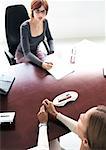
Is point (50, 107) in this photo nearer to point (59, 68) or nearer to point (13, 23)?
point (59, 68)

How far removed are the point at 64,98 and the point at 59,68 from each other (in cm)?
41

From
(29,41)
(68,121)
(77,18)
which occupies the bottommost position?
(77,18)

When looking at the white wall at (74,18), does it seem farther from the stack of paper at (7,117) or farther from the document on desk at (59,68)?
the stack of paper at (7,117)

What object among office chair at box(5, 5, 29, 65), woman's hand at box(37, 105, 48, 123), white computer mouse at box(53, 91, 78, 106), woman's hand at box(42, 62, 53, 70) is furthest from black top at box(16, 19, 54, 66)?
woman's hand at box(37, 105, 48, 123)

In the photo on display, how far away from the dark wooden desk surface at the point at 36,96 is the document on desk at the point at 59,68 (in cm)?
4

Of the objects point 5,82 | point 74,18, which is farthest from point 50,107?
point 74,18

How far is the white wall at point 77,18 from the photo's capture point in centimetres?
426

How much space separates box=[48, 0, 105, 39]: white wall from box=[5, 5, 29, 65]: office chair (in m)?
1.41

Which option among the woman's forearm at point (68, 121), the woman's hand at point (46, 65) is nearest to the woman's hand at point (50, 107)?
the woman's forearm at point (68, 121)

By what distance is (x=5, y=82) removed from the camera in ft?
6.65

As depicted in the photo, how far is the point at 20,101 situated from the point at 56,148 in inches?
15.3

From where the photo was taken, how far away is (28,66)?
228cm

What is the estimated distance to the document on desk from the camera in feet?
6.93

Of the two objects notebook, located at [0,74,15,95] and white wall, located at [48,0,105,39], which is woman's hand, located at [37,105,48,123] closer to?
notebook, located at [0,74,15,95]
